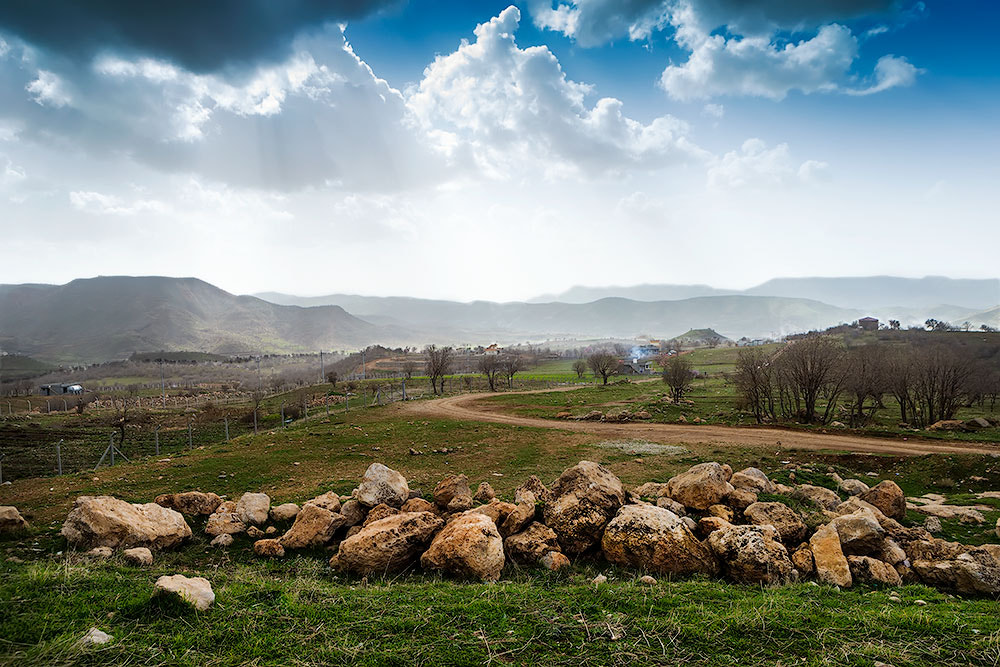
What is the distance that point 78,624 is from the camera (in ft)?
18.2

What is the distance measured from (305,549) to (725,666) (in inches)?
361

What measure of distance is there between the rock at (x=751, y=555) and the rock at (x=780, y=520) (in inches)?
48.9

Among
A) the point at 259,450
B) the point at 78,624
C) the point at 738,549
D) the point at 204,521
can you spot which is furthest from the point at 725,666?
the point at 259,450

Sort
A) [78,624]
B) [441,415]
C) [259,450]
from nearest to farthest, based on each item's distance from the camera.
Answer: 1. [78,624]
2. [259,450]
3. [441,415]

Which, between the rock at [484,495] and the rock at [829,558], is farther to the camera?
the rock at [484,495]

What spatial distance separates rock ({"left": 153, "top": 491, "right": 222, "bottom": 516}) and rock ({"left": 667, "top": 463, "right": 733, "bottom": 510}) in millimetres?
13189

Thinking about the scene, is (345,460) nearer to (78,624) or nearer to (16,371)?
(78,624)

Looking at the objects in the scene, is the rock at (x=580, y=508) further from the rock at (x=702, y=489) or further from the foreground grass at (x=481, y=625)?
the foreground grass at (x=481, y=625)

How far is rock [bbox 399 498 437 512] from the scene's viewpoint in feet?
38.2

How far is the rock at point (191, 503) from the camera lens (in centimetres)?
1228

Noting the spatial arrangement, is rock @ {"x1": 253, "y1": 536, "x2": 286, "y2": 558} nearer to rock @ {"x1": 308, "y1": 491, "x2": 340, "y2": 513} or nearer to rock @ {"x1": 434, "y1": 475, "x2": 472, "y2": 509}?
rock @ {"x1": 308, "y1": 491, "x2": 340, "y2": 513}

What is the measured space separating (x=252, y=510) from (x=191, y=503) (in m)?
2.04

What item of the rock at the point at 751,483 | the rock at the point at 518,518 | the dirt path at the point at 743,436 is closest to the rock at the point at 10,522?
the rock at the point at 518,518

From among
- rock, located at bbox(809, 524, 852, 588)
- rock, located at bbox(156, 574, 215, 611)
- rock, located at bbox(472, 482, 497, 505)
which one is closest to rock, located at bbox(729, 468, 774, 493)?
rock, located at bbox(809, 524, 852, 588)
